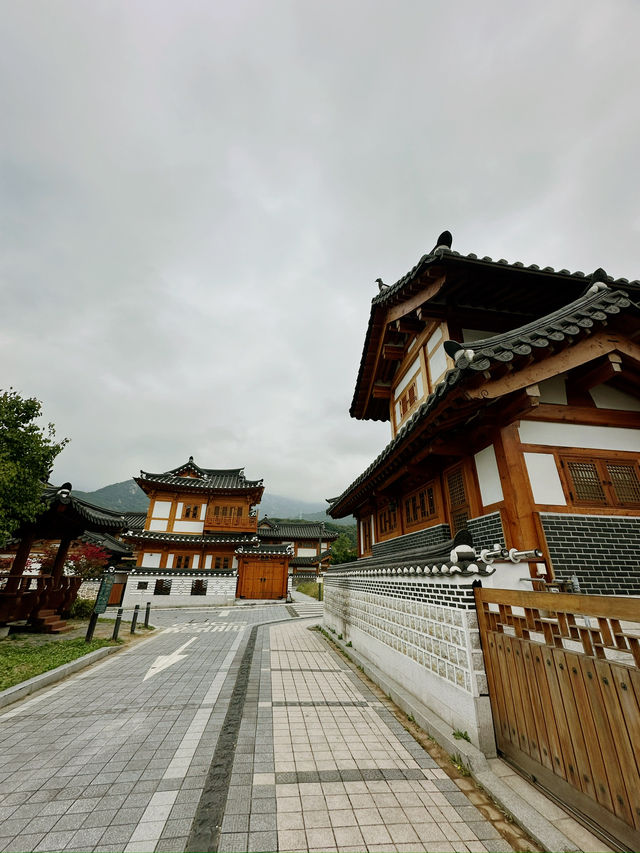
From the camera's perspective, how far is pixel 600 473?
5.29 m

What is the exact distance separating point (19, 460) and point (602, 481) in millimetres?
11798

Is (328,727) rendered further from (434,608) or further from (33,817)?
(33,817)

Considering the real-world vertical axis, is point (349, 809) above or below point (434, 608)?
below

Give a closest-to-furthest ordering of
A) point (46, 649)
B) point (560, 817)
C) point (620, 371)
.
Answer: point (560, 817) → point (620, 371) → point (46, 649)

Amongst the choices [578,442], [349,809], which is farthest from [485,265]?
[349,809]

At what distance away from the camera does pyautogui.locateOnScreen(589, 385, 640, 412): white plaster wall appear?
572 centimetres

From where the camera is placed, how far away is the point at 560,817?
262 centimetres

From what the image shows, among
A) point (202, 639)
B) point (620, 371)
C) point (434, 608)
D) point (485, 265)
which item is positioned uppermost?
point (485, 265)

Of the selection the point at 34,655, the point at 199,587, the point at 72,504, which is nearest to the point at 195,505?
the point at 199,587

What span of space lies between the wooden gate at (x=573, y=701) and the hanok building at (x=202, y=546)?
26534mm

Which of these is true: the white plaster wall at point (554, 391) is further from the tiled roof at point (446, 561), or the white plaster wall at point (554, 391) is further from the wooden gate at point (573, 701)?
the wooden gate at point (573, 701)

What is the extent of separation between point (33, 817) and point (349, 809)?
245 centimetres

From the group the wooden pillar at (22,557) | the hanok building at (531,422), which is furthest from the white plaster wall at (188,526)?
the hanok building at (531,422)

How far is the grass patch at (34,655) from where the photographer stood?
20.9ft
